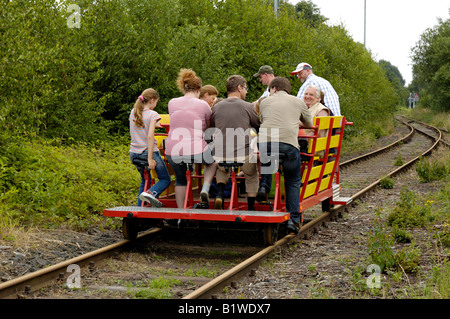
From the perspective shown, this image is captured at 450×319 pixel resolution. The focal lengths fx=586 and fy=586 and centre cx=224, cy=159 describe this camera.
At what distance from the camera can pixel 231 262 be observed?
7.14 meters

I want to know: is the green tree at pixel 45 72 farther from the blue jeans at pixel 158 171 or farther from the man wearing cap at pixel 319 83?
the man wearing cap at pixel 319 83

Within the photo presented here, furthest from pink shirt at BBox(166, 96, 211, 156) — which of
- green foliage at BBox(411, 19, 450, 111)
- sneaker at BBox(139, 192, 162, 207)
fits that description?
green foliage at BBox(411, 19, 450, 111)

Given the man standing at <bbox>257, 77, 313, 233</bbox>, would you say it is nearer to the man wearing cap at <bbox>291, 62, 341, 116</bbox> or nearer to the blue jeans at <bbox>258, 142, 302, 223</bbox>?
the blue jeans at <bbox>258, 142, 302, 223</bbox>

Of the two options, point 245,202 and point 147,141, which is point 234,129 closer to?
point 147,141

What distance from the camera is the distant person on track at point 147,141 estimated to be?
7.58 meters

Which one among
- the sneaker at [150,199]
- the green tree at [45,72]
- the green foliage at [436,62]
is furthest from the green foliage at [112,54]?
the green foliage at [436,62]

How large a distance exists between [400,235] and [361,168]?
398 inches

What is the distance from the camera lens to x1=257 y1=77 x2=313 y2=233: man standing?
295 inches

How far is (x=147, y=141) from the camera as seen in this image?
778cm

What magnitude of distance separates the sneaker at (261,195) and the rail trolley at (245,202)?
156 mm

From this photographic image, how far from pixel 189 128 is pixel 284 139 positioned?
4.00 ft

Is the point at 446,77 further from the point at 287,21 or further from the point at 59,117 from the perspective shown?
the point at 59,117

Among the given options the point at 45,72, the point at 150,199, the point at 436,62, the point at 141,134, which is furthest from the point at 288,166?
the point at 436,62
